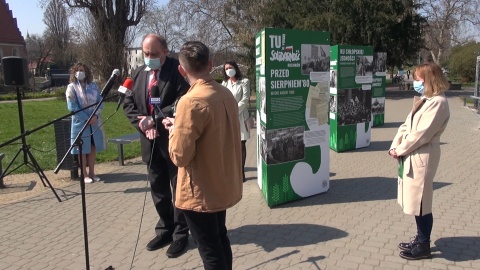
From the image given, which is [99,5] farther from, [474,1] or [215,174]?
[474,1]

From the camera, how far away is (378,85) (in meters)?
13.1

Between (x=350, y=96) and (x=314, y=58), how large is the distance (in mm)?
4162

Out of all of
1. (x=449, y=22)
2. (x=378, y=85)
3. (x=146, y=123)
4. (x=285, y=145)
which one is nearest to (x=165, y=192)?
(x=146, y=123)

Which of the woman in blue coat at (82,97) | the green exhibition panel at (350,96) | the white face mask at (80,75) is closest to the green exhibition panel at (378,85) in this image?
the green exhibition panel at (350,96)

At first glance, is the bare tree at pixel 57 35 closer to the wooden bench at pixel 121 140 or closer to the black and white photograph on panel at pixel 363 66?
the wooden bench at pixel 121 140

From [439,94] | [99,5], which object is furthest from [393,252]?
[99,5]

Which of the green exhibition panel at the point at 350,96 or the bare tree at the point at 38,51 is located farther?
the bare tree at the point at 38,51

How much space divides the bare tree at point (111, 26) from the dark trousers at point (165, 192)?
1047 inches

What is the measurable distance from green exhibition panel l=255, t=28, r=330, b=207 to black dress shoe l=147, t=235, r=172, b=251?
1.63 meters

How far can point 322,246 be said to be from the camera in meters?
4.33

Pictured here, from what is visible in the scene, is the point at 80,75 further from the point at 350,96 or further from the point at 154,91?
the point at 350,96

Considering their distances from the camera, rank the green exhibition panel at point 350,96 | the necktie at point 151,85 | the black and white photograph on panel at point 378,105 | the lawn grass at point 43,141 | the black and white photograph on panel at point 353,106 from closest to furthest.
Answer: the necktie at point 151,85, the lawn grass at point 43,141, the green exhibition panel at point 350,96, the black and white photograph on panel at point 353,106, the black and white photograph on panel at point 378,105

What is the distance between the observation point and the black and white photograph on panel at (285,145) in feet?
17.8

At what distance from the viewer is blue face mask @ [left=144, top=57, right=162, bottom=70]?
156 inches
